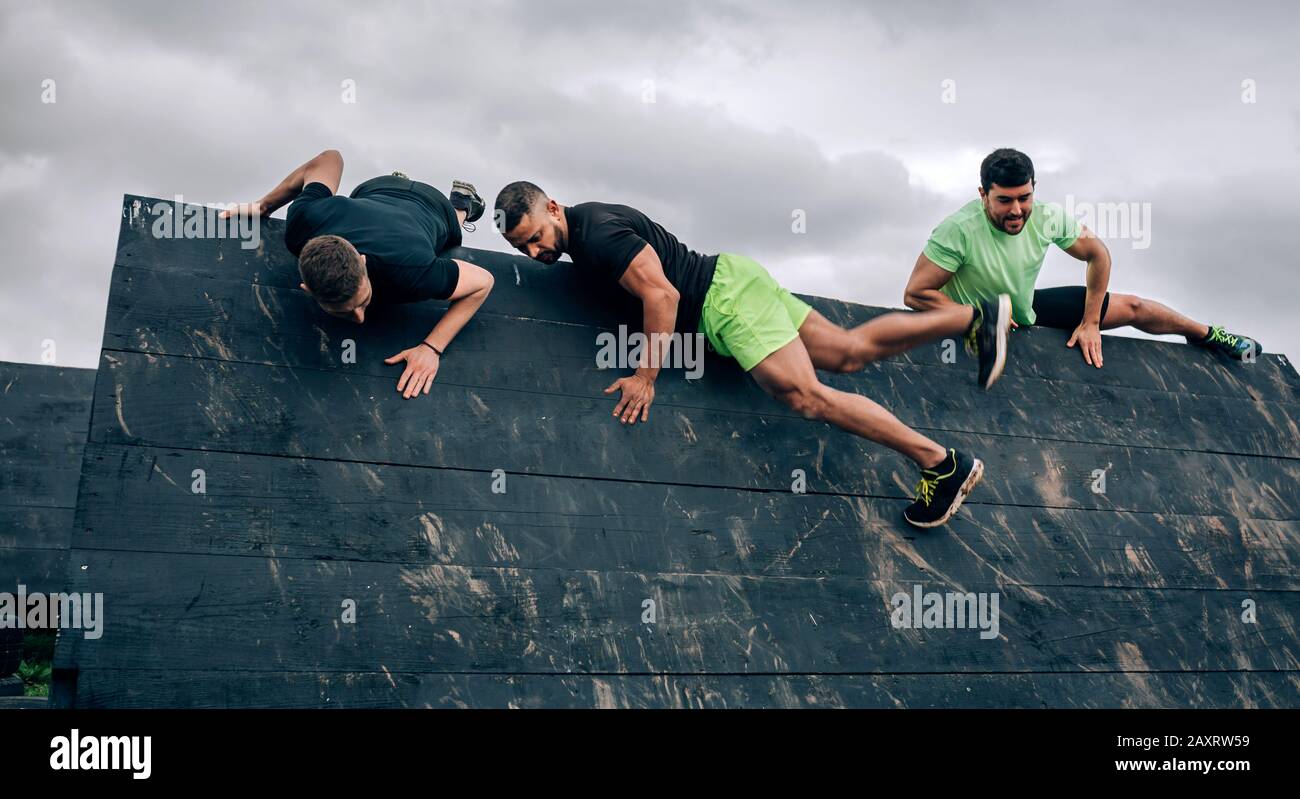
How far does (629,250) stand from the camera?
3352mm

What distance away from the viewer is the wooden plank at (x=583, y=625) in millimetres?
2490

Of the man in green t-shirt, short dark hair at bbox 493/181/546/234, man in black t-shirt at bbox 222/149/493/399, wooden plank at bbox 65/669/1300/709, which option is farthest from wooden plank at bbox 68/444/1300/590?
the man in green t-shirt

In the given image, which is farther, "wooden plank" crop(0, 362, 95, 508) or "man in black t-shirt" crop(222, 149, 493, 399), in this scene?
"wooden plank" crop(0, 362, 95, 508)

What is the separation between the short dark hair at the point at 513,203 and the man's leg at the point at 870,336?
1.08 meters

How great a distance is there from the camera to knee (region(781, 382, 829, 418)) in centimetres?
339

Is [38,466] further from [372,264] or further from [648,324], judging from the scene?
[648,324]

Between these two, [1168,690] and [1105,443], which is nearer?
[1168,690]

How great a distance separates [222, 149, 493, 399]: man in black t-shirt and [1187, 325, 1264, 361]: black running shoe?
3.46 metres

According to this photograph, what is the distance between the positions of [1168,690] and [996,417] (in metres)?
1.16

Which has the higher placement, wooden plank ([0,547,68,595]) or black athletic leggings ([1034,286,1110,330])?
black athletic leggings ([1034,286,1110,330])

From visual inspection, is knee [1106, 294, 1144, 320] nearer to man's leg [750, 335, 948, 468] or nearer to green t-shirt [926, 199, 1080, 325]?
green t-shirt [926, 199, 1080, 325]
